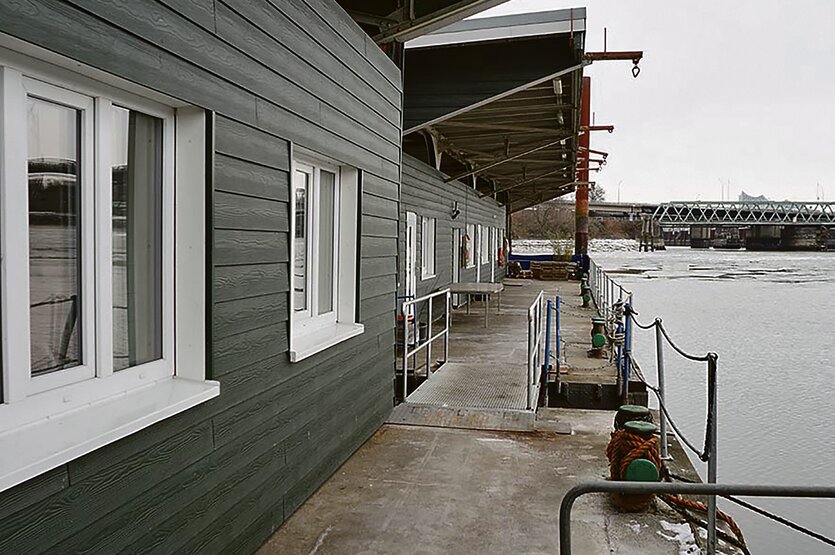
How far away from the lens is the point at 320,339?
3.80 m

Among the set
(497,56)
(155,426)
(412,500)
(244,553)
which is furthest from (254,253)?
(497,56)

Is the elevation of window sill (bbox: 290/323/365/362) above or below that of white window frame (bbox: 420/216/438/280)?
below

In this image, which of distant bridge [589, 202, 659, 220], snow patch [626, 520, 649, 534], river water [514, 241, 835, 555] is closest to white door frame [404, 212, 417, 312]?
river water [514, 241, 835, 555]

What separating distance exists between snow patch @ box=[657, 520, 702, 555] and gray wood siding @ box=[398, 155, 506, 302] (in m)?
6.31

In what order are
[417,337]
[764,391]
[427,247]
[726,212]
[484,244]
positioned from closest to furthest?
[417,337] < [764,391] < [427,247] < [484,244] < [726,212]

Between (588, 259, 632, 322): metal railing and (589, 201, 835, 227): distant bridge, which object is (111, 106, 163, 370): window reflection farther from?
(589, 201, 835, 227): distant bridge

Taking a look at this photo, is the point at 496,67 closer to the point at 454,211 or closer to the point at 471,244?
the point at 454,211

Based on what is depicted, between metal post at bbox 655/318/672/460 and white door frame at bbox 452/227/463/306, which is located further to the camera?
white door frame at bbox 452/227/463/306

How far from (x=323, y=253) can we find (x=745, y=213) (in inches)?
2514

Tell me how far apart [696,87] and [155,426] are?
40443 millimetres

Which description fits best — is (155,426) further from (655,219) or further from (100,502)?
(655,219)

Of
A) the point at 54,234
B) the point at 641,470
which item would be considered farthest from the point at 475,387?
the point at 54,234

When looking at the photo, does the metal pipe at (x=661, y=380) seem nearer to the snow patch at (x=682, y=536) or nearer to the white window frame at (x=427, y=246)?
the snow patch at (x=682, y=536)

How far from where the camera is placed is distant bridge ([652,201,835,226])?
5644cm
